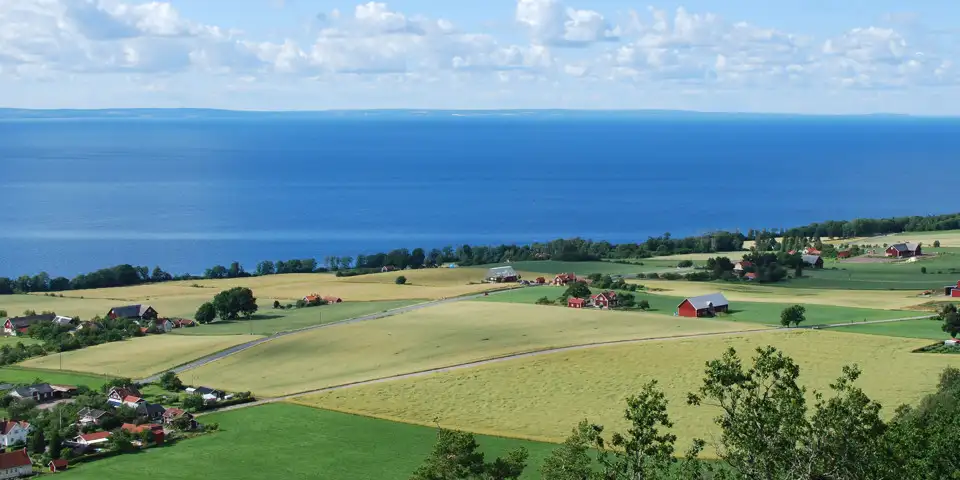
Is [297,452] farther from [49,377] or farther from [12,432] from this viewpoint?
[49,377]

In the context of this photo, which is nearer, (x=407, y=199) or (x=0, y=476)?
(x=0, y=476)

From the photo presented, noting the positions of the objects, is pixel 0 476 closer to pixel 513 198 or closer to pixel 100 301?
pixel 100 301

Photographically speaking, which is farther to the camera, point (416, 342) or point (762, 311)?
point (762, 311)

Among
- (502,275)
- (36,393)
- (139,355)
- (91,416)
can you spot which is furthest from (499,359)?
(502,275)

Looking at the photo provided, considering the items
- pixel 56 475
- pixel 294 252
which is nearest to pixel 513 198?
pixel 294 252

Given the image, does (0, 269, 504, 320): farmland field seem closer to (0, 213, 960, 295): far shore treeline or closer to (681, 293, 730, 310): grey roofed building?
(0, 213, 960, 295): far shore treeline

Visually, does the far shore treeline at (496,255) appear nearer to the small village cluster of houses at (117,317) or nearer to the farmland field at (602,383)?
the small village cluster of houses at (117,317)

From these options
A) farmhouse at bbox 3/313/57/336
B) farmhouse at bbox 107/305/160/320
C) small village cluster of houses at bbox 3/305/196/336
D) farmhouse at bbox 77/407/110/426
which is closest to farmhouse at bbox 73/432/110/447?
farmhouse at bbox 77/407/110/426

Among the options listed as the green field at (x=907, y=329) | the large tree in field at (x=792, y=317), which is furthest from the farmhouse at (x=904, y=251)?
the large tree in field at (x=792, y=317)
